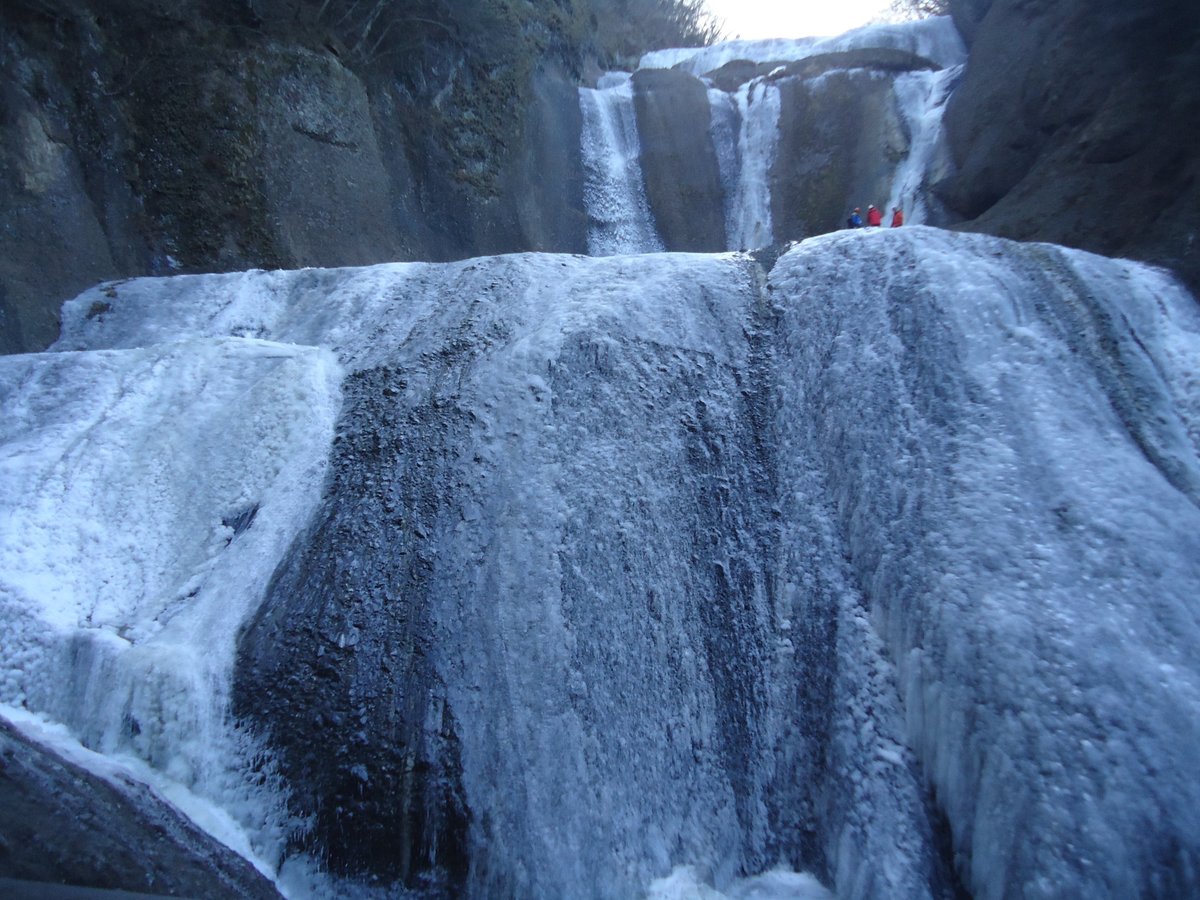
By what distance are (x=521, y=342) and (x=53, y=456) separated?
2456 millimetres

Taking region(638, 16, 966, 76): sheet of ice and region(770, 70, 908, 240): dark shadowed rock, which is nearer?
region(770, 70, 908, 240): dark shadowed rock

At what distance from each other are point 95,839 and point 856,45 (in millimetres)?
14733

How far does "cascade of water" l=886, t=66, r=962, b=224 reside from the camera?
10.6m

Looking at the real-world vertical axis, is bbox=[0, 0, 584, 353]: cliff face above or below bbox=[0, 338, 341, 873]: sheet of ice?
above

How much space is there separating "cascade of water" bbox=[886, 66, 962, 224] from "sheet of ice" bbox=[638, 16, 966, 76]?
0.77m

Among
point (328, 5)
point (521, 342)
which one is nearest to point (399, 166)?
point (328, 5)

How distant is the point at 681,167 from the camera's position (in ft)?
39.3

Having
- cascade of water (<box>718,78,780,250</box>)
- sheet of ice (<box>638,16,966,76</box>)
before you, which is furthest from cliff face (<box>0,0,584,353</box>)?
sheet of ice (<box>638,16,966,76</box>)

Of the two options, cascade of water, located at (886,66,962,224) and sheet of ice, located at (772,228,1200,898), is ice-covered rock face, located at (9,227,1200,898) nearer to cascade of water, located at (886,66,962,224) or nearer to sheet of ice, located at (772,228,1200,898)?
sheet of ice, located at (772,228,1200,898)

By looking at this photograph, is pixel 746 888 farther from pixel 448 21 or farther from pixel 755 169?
pixel 755 169

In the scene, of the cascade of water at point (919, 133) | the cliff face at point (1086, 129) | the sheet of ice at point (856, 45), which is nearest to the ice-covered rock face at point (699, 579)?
the cliff face at point (1086, 129)

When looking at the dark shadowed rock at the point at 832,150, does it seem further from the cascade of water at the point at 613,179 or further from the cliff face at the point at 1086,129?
the cascade of water at the point at 613,179

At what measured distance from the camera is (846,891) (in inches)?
108

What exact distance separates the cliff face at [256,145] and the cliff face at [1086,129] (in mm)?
5784
